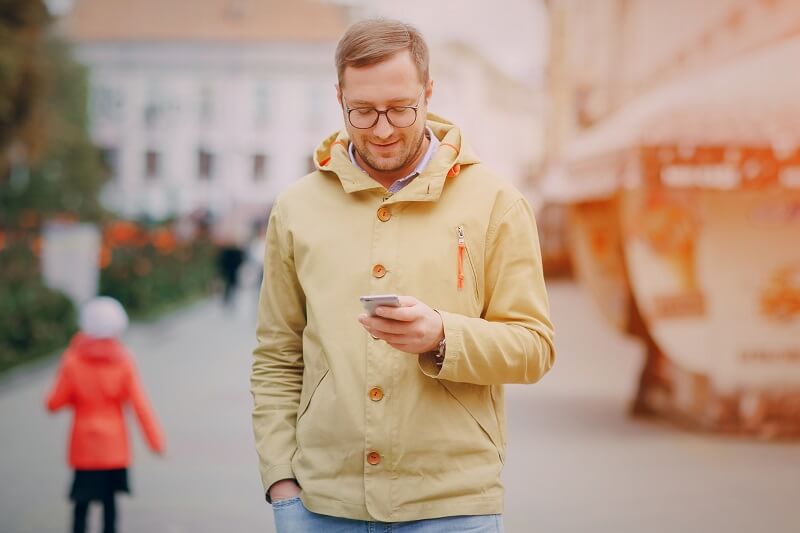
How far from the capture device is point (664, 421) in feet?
31.7

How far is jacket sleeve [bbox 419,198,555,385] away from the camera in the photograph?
2.51 meters

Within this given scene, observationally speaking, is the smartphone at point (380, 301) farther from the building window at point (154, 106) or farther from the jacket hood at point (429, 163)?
the building window at point (154, 106)

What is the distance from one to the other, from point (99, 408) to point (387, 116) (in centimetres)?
345

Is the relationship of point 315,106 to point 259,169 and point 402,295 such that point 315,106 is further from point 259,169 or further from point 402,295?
point 402,295

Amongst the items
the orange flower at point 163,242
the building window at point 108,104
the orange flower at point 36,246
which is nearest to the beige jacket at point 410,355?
the orange flower at point 36,246

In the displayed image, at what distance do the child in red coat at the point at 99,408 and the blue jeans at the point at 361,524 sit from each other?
2967 mm

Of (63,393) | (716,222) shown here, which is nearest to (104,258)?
(716,222)

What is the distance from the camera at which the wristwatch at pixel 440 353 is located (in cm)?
248

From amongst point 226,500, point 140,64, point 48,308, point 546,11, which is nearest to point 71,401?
point 226,500

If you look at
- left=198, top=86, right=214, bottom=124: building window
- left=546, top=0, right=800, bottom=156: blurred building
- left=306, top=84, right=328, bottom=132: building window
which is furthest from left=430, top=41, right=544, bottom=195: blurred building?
left=546, top=0, right=800, bottom=156: blurred building

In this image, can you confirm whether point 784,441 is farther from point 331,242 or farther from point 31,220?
point 31,220

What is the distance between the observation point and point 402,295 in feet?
8.43

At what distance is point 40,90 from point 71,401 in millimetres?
11746

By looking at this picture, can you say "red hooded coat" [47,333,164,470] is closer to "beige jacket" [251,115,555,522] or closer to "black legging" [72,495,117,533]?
"black legging" [72,495,117,533]
